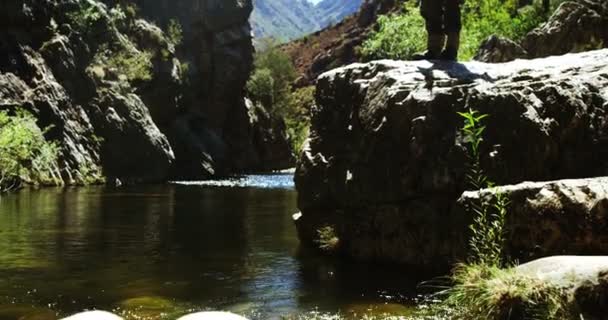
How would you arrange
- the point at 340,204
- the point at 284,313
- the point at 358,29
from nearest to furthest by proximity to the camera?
the point at 284,313, the point at 340,204, the point at 358,29

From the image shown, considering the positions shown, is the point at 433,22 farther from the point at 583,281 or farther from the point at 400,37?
the point at 400,37

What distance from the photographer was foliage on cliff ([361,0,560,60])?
5225cm

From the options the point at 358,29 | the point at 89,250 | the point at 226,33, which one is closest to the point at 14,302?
the point at 89,250

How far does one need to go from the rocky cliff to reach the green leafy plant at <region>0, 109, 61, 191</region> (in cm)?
325

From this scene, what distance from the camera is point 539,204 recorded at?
10.9 m

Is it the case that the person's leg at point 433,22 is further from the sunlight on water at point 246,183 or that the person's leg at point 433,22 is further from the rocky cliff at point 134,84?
the rocky cliff at point 134,84

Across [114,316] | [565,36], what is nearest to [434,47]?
[114,316]

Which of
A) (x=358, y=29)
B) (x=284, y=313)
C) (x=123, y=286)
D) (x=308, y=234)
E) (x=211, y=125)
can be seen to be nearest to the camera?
(x=284, y=313)

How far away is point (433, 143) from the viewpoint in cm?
1405

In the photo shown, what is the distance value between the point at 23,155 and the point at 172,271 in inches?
1200

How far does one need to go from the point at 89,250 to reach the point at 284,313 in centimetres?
827

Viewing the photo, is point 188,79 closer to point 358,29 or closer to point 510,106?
point 510,106

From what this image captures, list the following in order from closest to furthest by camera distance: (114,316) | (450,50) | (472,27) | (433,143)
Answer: (114,316) → (433,143) → (450,50) → (472,27)

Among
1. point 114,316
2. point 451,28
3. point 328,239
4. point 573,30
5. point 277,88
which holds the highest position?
point 277,88
